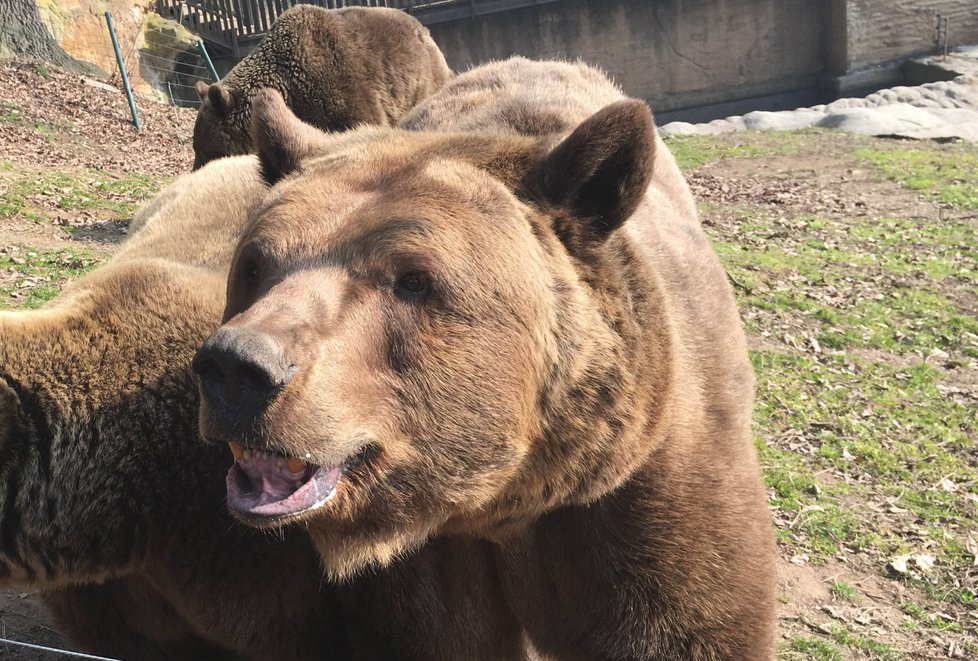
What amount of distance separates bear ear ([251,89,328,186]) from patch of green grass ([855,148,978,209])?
12056 mm

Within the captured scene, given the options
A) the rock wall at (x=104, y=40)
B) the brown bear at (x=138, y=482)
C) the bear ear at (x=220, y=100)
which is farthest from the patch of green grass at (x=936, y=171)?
the rock wall at (x=104, y=40)

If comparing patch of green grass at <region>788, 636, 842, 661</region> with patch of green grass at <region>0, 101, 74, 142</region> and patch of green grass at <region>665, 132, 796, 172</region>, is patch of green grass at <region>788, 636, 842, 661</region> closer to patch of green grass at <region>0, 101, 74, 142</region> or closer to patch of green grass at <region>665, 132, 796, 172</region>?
patch of green grass at <region>665, 132, 796, 172</region>

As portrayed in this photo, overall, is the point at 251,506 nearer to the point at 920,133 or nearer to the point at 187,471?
the point at 187,471

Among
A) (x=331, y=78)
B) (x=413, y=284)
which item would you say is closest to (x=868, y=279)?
(x=331, y=78)

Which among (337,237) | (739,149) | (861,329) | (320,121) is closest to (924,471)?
(861,329)

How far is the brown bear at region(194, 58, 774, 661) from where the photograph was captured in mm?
2381

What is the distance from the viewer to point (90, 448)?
326 centimetres

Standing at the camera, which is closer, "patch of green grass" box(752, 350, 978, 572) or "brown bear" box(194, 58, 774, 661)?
"brown bear" box(194, 58, 774, 661)

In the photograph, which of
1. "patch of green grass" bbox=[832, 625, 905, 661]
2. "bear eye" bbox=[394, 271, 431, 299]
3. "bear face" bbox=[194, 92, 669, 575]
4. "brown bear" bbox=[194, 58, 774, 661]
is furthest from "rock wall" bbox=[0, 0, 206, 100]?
"bear eye" bbox=[394, 271, 431, 299]

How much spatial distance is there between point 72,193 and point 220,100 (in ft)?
6.43

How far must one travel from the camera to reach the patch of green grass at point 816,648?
449cm

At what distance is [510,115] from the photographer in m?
4.00

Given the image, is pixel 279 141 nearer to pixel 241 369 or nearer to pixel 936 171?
pixel 241 369

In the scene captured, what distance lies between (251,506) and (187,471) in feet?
3.75
